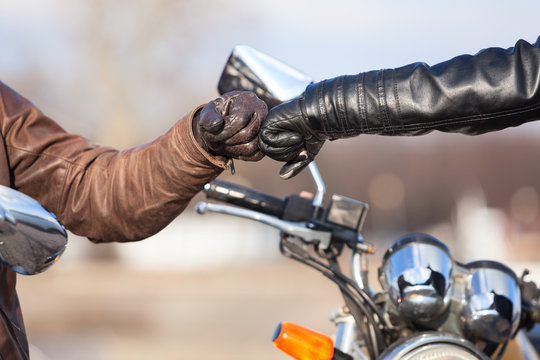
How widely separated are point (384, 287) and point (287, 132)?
1.68 feet

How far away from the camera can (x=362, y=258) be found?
1.98m

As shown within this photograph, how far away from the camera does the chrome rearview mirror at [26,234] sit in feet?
3.45

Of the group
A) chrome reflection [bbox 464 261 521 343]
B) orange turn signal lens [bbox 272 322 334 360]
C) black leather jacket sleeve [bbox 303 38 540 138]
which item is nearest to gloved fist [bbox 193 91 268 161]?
black leather jacket sleeve [bbox 303 38 540 138]

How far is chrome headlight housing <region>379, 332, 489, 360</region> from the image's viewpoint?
158cm

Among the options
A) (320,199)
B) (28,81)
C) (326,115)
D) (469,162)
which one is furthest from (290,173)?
(469,162)

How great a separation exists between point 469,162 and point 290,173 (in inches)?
1347

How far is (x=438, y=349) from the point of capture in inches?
62.4

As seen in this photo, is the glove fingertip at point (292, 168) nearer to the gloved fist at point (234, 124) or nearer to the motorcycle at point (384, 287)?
the gloved fist at point (234, 124)

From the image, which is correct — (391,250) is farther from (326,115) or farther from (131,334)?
(131,334)

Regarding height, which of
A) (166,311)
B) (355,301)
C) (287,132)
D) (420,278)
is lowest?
(166,311)

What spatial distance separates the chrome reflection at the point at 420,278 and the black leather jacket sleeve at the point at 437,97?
350 mm

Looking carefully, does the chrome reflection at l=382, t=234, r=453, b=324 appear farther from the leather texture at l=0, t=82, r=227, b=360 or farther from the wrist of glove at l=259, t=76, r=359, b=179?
the leather texture at l=0, t=82, r=227, b=360

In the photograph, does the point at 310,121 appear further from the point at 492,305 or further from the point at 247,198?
the point at 492,305

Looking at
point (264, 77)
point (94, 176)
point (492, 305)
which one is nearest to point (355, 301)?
point (492, 305)
